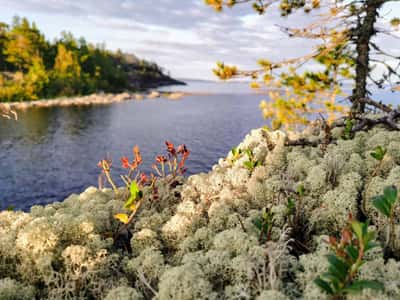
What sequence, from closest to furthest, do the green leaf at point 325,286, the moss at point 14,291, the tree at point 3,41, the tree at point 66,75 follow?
the green leaf at point 325,286
the moss at point 14,291
the tree at point 66,75
the tree at point 3,41

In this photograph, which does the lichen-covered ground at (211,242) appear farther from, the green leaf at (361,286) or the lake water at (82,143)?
the lake water at (82,143)

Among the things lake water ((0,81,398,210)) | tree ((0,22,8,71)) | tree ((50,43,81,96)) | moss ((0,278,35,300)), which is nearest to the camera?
moss ((0,278,35,300))

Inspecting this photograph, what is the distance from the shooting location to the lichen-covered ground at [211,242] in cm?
223

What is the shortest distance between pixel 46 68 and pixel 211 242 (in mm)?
94192

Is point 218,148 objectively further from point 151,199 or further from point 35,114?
point 35,114

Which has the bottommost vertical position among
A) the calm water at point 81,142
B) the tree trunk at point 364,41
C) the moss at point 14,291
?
the calm water at point 81,142

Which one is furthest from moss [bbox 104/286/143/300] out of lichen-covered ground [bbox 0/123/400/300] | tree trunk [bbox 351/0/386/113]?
tree trunk [bbox 351/0/386/113]

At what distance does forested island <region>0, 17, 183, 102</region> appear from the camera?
65.4 metres

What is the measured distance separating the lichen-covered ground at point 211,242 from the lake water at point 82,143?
1260cm

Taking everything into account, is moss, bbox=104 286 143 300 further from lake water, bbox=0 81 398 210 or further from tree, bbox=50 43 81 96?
tree, bbox=50 43 81 96

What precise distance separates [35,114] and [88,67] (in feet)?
175

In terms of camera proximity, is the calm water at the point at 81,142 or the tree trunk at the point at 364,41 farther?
the calm water at the point at 81,142

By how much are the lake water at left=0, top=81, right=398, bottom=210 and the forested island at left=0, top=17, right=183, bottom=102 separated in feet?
57.9

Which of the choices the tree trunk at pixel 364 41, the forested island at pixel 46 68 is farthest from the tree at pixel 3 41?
the tree trunk at pixel 364 41
